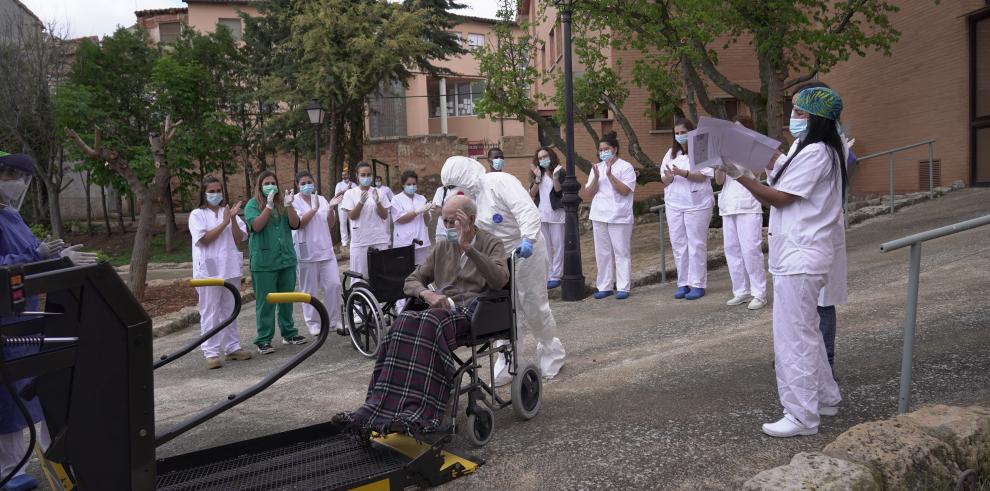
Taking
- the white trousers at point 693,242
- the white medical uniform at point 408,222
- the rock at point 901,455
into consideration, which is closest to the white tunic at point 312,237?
the white medical uniform at point 408,222

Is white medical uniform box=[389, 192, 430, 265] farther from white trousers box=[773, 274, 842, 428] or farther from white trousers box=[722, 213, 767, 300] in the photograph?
white trousers box=[773, 274, 842, 428]

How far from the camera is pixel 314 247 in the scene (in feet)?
28.5

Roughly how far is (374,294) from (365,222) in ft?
7.73

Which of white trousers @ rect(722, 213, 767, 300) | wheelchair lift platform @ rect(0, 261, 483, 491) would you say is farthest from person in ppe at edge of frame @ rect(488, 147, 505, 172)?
wheelchair lift platform @ rect(0, 261, 483, 491)

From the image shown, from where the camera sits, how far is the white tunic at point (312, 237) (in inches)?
340

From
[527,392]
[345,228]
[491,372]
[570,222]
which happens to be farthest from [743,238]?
[345,228]

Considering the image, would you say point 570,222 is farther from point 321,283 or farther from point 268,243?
point 268,243

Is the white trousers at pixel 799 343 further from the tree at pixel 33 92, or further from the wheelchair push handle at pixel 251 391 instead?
the tree at pixel 33 92

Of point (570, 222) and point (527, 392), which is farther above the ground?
point (570, 222)

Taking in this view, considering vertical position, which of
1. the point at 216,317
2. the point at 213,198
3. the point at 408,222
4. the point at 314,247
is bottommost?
the point at 216,317

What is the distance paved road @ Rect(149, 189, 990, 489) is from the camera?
4086 mm

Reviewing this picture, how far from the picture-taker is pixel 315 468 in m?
3.99

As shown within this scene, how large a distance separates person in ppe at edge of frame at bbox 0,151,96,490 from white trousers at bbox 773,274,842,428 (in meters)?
3.77

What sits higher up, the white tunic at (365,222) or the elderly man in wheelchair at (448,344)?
the white tunic at (365,222)
